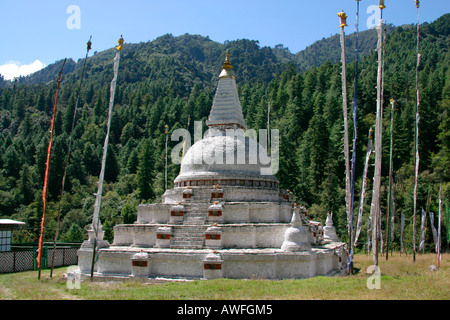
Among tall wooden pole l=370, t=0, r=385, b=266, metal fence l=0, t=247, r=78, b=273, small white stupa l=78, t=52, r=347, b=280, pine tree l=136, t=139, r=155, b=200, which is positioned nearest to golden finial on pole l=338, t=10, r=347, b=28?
tall wooden pole l=370, t=0, r=385, b=266

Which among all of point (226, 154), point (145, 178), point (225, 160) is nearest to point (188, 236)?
point (225, 160)

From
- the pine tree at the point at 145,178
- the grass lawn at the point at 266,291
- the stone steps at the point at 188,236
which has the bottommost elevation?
the grass lawn at the point at 266,291

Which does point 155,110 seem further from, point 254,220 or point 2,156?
point 254,220

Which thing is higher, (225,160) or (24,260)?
(225,160)

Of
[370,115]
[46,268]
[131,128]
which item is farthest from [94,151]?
[46,268]

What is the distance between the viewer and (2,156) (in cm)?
7894

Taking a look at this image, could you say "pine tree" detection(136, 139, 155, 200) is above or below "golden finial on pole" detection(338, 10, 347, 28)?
below

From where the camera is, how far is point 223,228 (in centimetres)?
1948

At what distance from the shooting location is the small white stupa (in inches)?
694

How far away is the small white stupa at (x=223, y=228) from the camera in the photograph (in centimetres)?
1762

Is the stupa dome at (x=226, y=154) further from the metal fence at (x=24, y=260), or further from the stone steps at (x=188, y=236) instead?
the metal fence at (x=24, y=260)

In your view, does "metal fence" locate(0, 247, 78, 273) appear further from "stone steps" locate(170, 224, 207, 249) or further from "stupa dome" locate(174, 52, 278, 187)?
"stone steps" locate(170, 224, 207, 249)

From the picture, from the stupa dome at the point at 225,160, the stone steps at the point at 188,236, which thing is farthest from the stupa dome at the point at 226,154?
the stone steps at the point at 188,236

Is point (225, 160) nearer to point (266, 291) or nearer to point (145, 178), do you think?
point (266, 291)
